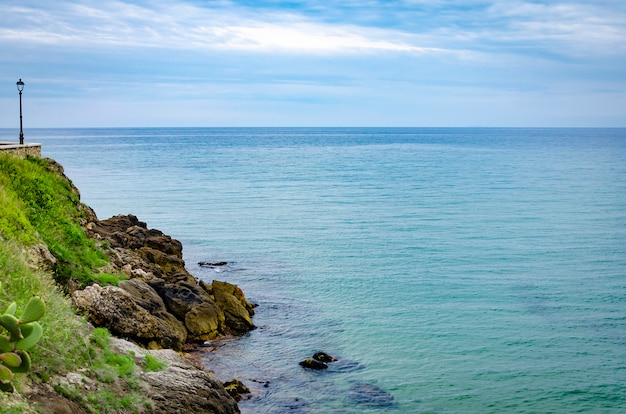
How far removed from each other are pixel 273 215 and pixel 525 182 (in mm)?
36941

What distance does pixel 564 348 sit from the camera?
2348 centimetres

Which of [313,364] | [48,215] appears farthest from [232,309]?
[48,215]

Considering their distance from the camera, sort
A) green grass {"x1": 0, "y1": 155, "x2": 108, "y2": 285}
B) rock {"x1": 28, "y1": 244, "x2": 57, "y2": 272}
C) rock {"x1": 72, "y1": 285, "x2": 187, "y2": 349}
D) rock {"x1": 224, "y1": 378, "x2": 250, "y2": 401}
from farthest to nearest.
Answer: green grass {"x1": 0, "y1": 155, "x2": 108, "y2": 285}, rock {"x1": 72, "y1": 285, "x2": 187, "y2": 349}, rock {"x1": 224, "y1": 378, "x2": 250, "y2": 401}, rock {"x1": 28, "y1": 244, "x2": 57, "y2": 272}

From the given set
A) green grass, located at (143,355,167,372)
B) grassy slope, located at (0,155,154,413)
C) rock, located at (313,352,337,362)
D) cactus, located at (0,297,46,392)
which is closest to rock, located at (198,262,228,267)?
grassy slope, located at (0,155,154,413)

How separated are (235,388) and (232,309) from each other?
687cm

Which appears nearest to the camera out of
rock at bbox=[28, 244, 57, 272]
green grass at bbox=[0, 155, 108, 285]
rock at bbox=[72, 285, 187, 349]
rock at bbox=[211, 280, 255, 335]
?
rock at bbox=[28, 244, 57, 272]

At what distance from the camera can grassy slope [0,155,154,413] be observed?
530 inches

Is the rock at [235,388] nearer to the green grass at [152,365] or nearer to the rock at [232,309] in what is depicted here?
the green grass at [152,365]

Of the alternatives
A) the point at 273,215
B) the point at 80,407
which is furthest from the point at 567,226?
the point at 80,407

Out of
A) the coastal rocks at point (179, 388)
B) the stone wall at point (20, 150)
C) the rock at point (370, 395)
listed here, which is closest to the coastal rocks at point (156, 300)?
the coastal rocks at point (179, 388)

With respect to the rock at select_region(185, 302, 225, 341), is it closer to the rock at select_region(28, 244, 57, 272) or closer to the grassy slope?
the grassy slope

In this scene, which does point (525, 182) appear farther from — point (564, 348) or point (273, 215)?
point (564, 348)

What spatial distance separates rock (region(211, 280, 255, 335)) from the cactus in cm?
1493

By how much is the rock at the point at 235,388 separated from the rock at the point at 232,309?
5390mm
